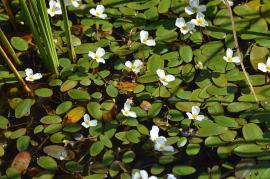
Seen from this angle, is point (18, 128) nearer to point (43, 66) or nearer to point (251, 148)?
point (43, 66)

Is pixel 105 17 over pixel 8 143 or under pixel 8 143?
over

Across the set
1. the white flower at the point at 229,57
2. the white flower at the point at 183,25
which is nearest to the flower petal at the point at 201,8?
the white flower at the point at 183,25

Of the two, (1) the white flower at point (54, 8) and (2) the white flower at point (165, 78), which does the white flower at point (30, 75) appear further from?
(2) the white flower at point (165, 78)

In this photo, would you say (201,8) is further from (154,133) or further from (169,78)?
(154,133)

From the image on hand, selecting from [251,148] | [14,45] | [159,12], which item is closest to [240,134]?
[251,148]

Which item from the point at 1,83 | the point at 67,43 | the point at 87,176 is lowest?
the point at 87,176

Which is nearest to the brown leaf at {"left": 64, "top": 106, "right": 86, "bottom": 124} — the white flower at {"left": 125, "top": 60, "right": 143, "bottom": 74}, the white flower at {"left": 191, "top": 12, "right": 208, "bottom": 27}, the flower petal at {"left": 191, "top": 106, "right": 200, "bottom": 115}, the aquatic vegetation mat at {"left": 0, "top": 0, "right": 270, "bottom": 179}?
the aquatic vegetation mat at {"left": 0, "top": 0, "right": 270, "bottom": 179}

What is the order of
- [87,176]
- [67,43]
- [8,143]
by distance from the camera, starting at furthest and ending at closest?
1. [67,43]
2. [8,143]
3. [87,176]
